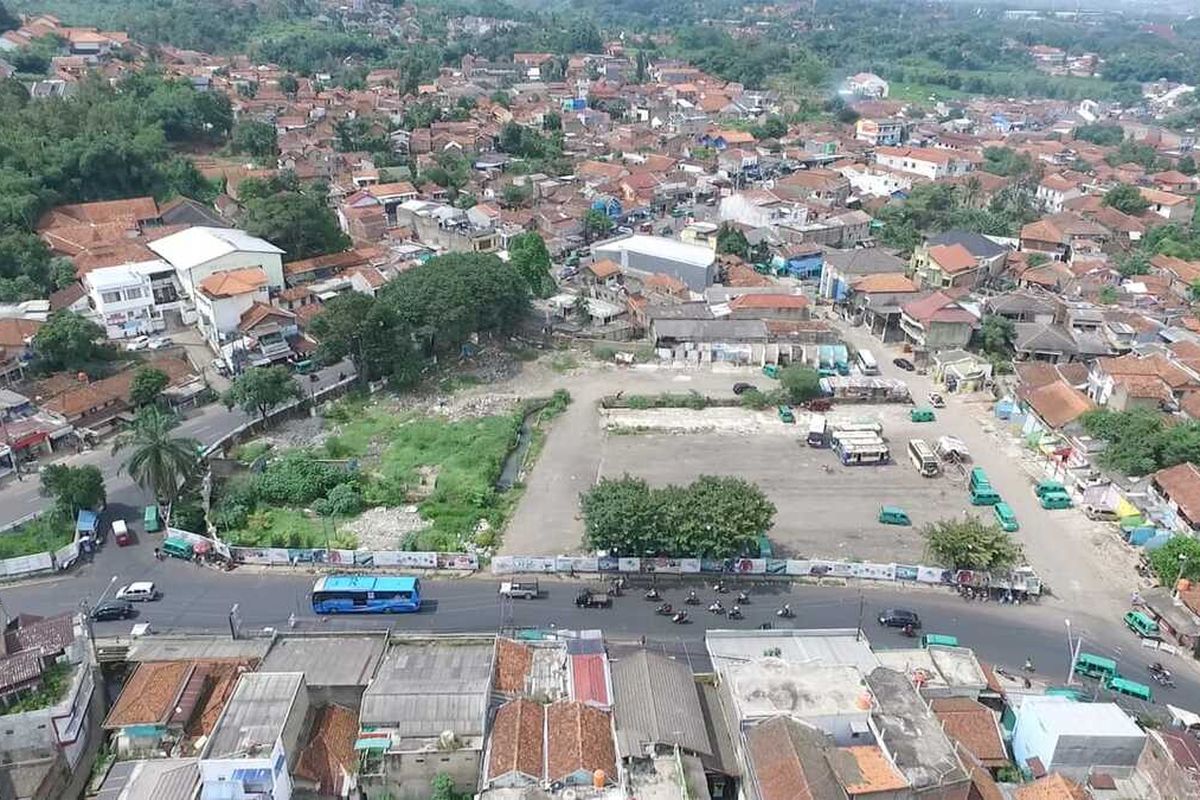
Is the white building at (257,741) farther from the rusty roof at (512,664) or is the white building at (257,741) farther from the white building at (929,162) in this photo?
the white building at (929,162)

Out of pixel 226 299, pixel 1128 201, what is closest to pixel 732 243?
pixel 226 299

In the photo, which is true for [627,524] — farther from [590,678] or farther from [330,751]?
[330,751]

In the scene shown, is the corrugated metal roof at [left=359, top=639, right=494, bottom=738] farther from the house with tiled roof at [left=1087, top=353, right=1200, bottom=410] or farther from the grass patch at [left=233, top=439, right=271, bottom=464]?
the house with tiled roof at [left=1087, top=353, right=1200, bottom=410]

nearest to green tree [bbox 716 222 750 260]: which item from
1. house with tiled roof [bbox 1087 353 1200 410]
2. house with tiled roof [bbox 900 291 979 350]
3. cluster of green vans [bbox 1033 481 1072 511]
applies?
house with tiled roof [bbox 900 291 979 350]

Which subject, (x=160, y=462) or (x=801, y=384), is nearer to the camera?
(x=160, y=462)

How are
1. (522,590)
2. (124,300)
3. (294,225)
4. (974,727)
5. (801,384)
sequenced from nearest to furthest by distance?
(974,727) < (522,590) < (801,384) < (124,300) < (294,225)

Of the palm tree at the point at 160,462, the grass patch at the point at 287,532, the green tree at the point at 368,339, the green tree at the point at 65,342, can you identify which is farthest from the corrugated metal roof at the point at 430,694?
→ the green tree at the point at 65,342
